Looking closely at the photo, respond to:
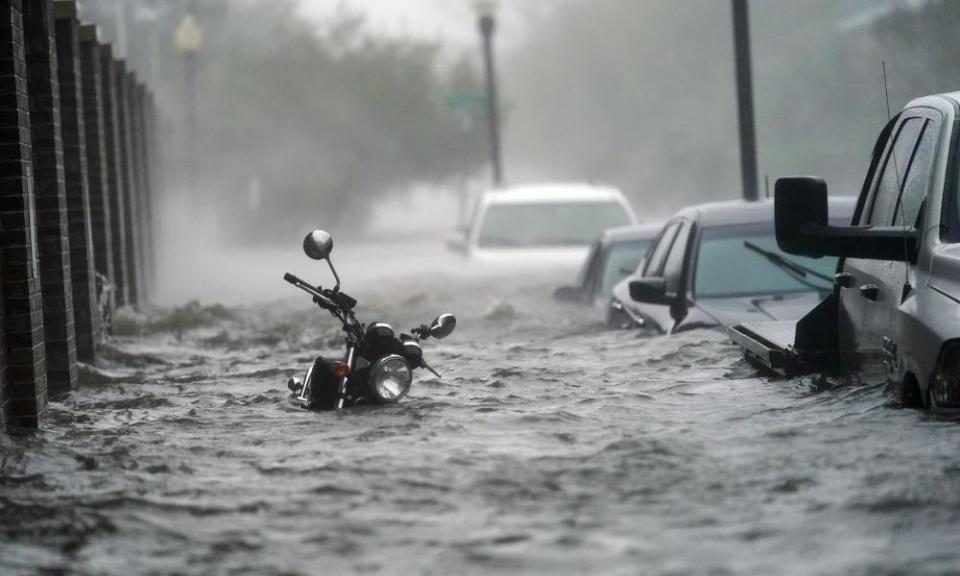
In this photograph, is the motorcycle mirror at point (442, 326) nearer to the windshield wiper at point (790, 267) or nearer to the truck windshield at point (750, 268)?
the truck windshield at point (750, 268)

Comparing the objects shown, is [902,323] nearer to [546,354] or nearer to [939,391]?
[939,391]

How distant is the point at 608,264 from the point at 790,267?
3.71 metres

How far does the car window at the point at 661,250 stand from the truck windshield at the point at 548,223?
248 inches

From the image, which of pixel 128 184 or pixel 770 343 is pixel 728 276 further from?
pixel 128 184

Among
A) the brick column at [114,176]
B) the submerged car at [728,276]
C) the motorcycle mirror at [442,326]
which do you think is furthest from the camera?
the brick column at [114,176]

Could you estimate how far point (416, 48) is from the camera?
54.7 meters

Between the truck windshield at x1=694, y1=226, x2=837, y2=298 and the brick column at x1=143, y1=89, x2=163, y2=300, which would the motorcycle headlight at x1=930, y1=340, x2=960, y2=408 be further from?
the brick column at x1=143, y1=89, x2=163, y2=300

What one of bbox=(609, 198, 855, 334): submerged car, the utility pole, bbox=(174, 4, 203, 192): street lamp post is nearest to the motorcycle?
bbox=(609, 198, 855, 334): submerged car

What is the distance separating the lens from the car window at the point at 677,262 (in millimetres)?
11016

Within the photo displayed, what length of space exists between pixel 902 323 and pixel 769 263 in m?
4.71

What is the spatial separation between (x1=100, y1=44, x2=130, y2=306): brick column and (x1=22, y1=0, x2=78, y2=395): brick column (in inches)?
257

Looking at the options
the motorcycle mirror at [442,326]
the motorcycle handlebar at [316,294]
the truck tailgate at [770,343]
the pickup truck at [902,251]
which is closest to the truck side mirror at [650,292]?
the truck tailgate at [770,343]

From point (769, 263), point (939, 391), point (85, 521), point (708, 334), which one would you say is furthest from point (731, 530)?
point (769, 263)

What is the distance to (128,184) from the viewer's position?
64.7ft
